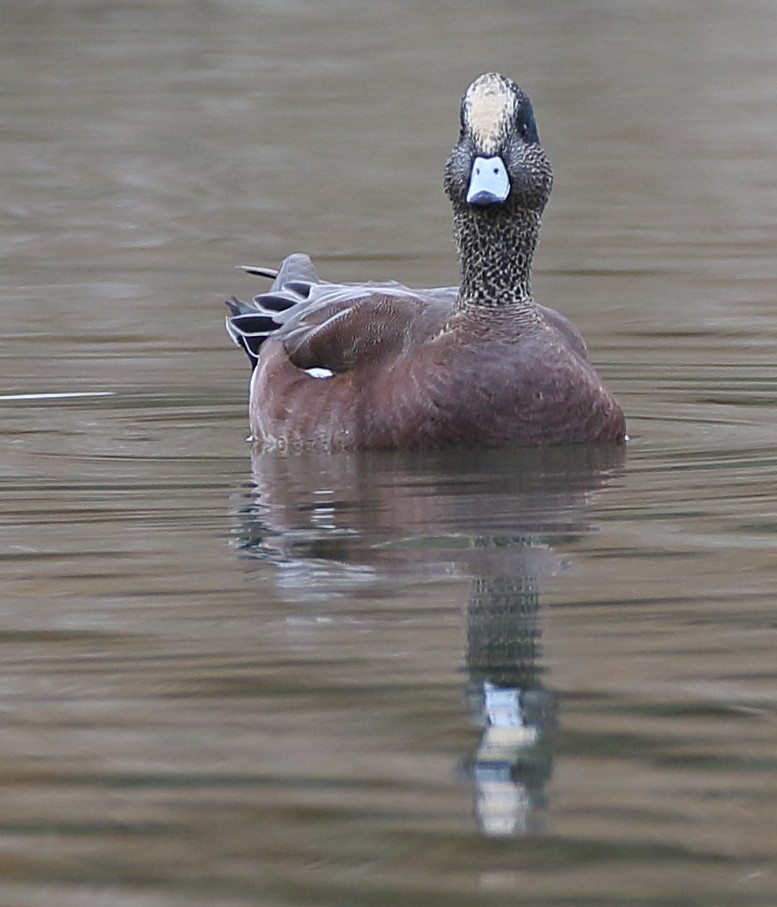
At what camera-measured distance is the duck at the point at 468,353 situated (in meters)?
7.02

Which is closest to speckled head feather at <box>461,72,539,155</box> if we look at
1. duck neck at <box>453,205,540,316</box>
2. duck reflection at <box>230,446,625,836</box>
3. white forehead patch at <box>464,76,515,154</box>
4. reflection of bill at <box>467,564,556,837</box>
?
white forehead patch at <box>464,76,515,154</box>

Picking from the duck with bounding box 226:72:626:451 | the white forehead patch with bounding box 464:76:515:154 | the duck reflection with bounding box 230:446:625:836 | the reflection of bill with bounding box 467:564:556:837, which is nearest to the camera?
the reflection of bill with bounding box 467:564:556:837

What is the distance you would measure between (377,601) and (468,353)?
2281 millimetres

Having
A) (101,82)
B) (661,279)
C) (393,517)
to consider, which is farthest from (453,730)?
(101,82)

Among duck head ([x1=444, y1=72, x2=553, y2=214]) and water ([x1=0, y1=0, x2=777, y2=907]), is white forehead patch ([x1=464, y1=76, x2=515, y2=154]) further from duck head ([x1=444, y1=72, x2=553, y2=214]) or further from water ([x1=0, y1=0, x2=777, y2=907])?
water ([x1=0, y1=0, x2=777, y2=907])

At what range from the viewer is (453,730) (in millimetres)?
3873

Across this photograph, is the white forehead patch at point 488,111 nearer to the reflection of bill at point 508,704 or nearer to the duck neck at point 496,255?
the duck neck at point 496,255

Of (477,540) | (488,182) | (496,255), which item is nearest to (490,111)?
(488,182)

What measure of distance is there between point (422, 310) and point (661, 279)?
3.86 meters

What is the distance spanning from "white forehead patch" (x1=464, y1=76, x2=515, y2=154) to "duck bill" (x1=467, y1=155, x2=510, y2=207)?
6 centimetres

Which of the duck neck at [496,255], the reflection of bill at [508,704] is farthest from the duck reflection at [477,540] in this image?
the duck neck at [496,255]

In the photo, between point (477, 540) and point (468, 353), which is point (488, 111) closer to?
point (468, 353)

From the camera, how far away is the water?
3.33 metres

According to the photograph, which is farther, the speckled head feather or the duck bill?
→ the speckled head feather
